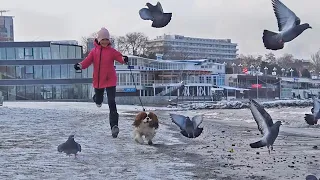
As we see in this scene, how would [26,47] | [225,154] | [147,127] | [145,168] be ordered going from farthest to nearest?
[26,47] → [147,127] → [225,154] → [145,168]

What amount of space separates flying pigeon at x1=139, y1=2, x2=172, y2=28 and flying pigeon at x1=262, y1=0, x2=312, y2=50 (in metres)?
1.01

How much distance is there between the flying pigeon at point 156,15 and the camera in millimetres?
5680

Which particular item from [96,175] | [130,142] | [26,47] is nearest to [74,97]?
[26,47]

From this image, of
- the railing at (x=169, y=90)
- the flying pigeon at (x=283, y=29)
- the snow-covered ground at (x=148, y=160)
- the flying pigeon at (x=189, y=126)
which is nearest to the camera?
the flying pigeon at (x=283, y=29)

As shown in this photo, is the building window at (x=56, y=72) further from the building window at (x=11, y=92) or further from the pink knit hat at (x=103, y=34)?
the pink knit hat at (x=103, y=34)

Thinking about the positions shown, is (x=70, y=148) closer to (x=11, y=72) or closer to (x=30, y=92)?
(x=30, y=92)

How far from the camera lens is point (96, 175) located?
341 inches

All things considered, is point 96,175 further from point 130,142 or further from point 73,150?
point 130,142

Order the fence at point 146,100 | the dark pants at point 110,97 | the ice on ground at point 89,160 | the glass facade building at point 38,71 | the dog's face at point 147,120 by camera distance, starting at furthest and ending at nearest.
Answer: the fence at point 146,100
the glass facade building at point 38,71
the dog's face at point 147,120
the dark pants at point 110,97
the ice on ground at point 89,160

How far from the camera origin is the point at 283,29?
16.8 feet

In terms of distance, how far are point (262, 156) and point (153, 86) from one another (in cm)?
7208

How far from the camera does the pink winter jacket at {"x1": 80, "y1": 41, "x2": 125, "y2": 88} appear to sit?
411 inches

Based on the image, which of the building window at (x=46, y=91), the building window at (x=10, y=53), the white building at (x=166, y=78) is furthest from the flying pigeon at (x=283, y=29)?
the building window at (x=10, y=53)

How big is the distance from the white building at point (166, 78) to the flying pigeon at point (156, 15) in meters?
64.0
